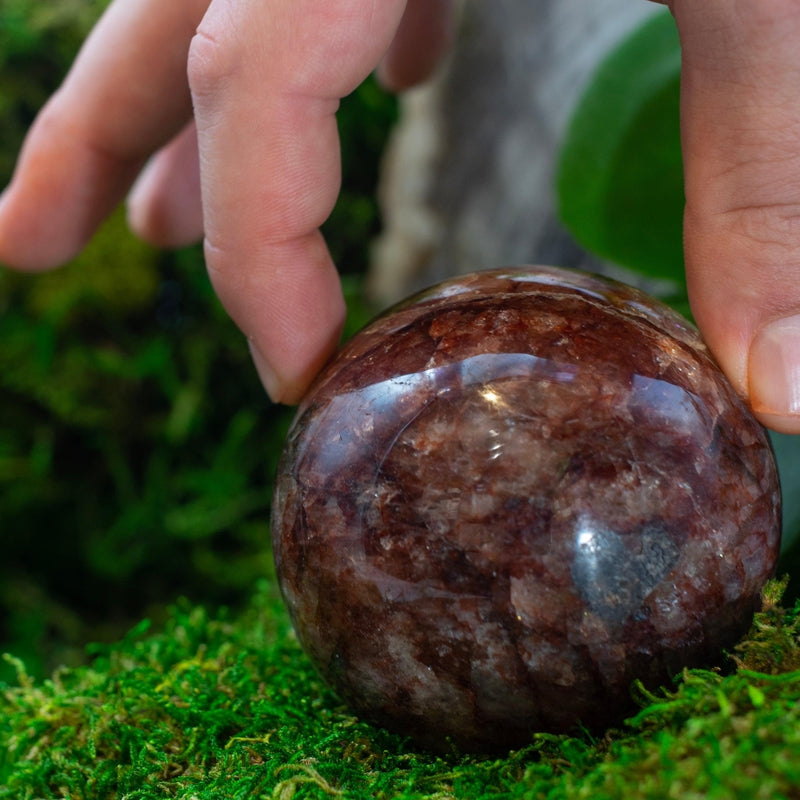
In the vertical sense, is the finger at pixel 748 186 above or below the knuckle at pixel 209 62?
below

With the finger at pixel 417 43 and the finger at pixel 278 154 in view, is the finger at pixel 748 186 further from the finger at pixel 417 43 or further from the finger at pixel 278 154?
the finger at pixel 417 43

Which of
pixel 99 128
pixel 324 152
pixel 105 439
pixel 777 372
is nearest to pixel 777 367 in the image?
pixel 777 372

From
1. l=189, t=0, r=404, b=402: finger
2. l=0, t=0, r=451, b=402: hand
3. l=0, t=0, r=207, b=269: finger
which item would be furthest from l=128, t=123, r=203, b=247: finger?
l=189, t=0, r=404, b=402: finger

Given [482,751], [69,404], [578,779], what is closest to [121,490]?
[69,404]

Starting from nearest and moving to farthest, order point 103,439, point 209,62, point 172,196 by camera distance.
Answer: point 209,62 < point 172,196 < point 103,439

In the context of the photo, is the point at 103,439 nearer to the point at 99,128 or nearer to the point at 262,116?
the point at 99,128

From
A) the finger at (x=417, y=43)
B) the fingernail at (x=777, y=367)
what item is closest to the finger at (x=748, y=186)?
the fingernail at (x=777, y=367)
